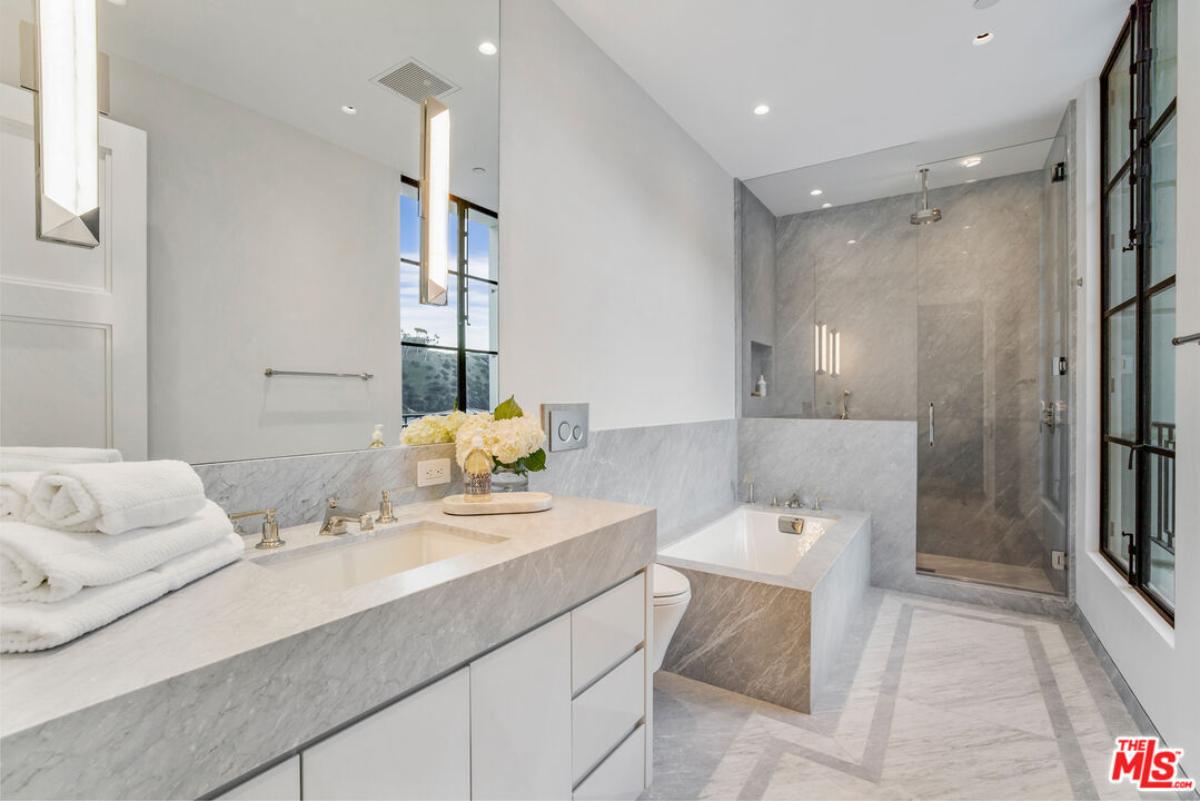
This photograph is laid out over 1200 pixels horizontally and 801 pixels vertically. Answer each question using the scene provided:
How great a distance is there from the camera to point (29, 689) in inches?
21.6

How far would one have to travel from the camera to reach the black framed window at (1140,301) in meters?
1.87

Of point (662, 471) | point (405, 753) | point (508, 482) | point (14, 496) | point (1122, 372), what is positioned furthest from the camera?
point (662, 471)

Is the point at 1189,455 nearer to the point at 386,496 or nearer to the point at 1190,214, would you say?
the point at 1190,214

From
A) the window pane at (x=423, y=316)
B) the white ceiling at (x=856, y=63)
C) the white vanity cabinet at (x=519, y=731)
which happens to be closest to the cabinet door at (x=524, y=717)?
the white vanity cabinet at (x=519, y=731)

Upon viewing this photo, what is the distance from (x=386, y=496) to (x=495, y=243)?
0.95m

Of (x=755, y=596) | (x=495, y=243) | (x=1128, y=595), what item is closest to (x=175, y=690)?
(x=495, y=243)

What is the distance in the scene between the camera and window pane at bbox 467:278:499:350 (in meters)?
1.80

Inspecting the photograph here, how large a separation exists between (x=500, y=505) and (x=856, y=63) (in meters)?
2.52

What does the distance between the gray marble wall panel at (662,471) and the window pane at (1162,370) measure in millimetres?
1893

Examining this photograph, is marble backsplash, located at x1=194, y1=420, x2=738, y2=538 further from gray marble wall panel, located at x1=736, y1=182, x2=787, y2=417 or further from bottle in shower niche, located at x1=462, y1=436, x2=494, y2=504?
gray marble wall panel, located at x1=736, y1=182, x2=787, y2=417

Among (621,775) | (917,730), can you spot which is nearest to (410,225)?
(621,775)

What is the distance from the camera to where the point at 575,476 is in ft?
7.25

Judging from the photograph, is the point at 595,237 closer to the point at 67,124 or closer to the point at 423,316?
the point at 423,316

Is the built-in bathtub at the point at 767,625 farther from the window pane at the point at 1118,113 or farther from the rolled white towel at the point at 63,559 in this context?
the window pane at the point at 1118,113
